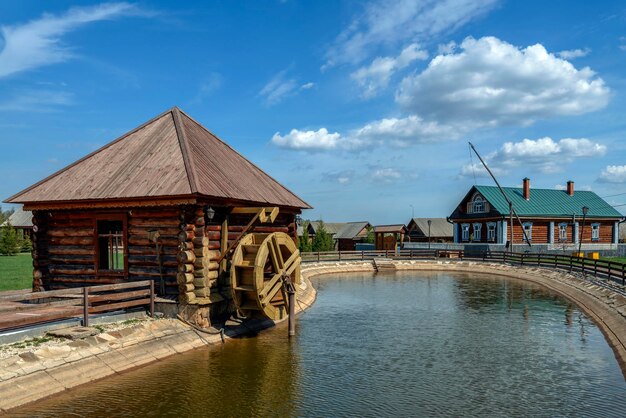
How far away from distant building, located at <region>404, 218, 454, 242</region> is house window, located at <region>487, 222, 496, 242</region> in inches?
476

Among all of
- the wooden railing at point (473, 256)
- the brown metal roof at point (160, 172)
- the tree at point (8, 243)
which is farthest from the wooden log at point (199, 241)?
the tree at point (8, 243)

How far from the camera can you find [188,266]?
14.2 metres

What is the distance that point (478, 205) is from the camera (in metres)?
49.2

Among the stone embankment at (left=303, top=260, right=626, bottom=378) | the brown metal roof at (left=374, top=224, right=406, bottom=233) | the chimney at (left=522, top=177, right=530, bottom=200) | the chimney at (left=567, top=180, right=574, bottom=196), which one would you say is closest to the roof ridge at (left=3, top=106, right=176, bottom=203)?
the stone embankment at (left=303, top=260, right=626, bottom=378)

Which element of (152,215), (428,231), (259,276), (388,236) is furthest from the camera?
(428,231)

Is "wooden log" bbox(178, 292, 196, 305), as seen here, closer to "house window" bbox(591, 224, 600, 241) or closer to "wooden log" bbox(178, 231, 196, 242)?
"wooden log" bbox(178, 231, 196, 242)

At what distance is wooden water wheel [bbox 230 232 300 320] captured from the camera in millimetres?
14438

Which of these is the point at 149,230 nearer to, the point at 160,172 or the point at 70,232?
the point at 160,172

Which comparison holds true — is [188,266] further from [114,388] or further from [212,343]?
[114,388]

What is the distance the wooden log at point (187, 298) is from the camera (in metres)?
14.2

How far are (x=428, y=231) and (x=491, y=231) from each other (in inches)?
516

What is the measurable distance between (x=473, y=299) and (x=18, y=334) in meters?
19.3

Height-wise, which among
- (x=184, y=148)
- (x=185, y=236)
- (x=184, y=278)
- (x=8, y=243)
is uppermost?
(x=184, y=148)

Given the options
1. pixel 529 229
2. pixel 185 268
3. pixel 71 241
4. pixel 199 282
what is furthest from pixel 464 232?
pixel 71 241
